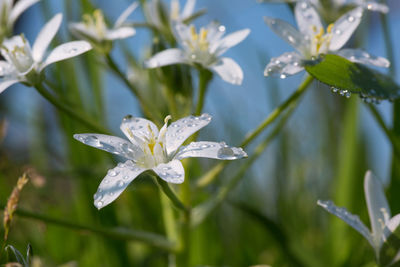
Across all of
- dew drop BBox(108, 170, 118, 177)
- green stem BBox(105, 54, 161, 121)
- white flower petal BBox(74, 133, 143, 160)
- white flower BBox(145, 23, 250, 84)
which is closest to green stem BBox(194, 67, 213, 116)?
white flower BBox(145, 23, 250, 84)

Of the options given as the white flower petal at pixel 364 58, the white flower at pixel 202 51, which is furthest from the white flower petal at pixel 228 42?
the white flower petal at pixel 364 58

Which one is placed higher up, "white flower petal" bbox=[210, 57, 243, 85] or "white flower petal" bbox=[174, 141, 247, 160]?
"white flower petal" bbox=[210, 57, 243, 85]

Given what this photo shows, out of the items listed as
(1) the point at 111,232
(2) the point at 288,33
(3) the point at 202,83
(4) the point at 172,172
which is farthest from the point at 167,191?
(2) the point at 288,33

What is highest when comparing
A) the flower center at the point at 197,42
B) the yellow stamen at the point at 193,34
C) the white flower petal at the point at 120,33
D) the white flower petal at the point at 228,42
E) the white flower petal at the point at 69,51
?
the white flower petal at the point at 120,33

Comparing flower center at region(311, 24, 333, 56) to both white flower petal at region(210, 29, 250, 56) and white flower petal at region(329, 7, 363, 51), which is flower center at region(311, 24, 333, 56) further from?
white flower petal at region(210, 29, 250, 56)

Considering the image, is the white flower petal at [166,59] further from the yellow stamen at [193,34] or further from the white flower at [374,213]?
the white flower at [374,213]

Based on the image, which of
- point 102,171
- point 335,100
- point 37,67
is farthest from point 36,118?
point 335,100
